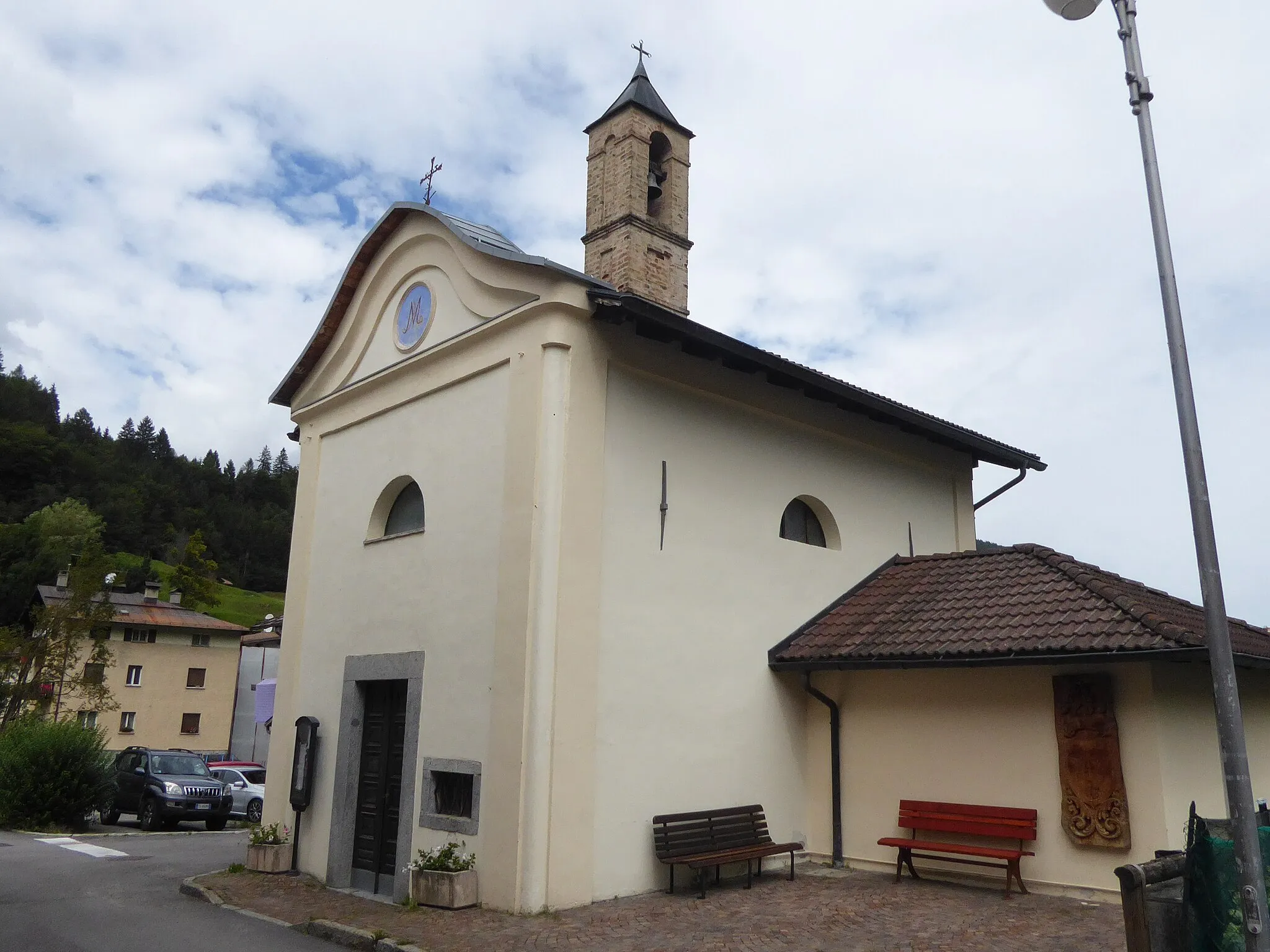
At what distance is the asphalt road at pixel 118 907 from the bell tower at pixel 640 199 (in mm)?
10263

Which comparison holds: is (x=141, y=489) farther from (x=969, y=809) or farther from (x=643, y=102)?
(x=969, y=809)

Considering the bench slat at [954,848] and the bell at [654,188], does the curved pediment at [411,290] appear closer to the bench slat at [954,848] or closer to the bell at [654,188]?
the bench slat at [954,848]

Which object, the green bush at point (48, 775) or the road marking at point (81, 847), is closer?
the road marking at point (81, 847)

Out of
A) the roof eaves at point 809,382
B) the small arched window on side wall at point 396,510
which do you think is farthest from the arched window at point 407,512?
the roof eaves at point 809,382

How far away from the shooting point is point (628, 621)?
917 cm

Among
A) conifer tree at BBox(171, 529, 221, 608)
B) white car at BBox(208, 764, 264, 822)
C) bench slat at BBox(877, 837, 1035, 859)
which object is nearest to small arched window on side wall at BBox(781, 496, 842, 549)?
bench slat at BBox(877, 837, 1035, 859)

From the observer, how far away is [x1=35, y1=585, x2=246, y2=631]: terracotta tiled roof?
36.5 metres

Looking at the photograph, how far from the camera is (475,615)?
9.14 m

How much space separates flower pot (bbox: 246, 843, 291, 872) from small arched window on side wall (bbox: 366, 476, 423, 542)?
3.48m

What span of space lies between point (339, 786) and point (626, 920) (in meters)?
4.01

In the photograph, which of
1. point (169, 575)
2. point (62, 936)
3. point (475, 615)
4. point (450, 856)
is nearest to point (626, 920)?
point (450, 856)

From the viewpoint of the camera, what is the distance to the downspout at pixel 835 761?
10352mm

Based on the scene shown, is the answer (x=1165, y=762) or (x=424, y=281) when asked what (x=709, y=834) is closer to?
(x=1165, y=762)

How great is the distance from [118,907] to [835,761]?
23.8 ft
